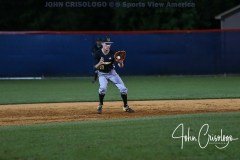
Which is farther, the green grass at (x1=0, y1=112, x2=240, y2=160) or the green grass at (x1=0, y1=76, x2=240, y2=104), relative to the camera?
the green grass at (x1=0, y1=76, x2=240, y2=104)

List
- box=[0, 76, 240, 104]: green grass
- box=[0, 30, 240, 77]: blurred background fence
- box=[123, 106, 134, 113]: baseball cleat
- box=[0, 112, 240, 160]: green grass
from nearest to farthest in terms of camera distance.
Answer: box=[0, 112, 240, 160]: green grass
box=[123, 106, 134, 113]: baseball cleat
box=[0, 76, 240, 104]: green grass
box=[0, 30, 240, 77]: blurred background fence

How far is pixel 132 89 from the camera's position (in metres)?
23.4

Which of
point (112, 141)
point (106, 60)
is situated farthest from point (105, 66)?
point (112, 141)

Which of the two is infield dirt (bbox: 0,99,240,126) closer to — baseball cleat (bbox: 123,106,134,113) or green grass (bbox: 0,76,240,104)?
baseball cleat (bbox: 123,106,134,113)

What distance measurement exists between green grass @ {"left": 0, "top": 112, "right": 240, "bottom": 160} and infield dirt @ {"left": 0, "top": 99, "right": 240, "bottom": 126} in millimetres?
2102

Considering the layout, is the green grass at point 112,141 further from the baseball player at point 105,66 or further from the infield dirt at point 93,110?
the baseball player at point 105,66

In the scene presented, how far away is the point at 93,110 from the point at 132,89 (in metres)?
7.13

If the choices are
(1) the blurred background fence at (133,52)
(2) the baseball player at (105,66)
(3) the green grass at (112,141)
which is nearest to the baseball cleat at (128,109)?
(2) the baseball player at (105,66)

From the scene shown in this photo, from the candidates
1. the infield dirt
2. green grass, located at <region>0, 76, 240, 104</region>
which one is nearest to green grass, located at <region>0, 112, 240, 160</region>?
the infield dirt

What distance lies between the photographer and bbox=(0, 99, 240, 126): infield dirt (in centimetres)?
1465

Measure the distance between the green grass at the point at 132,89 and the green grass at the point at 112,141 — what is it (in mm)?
7413
